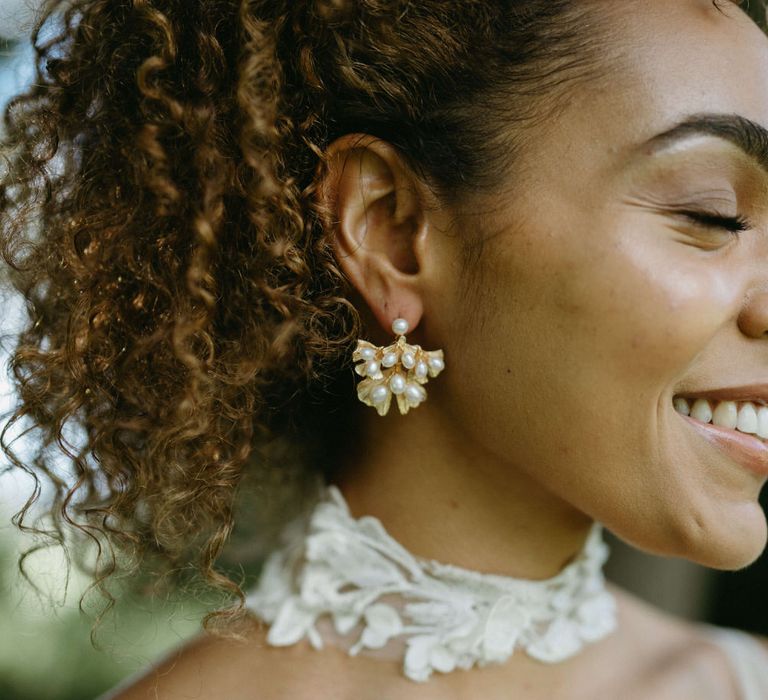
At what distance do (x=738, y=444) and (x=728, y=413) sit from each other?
0.06 metres

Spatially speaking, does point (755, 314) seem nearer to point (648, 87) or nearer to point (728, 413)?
point (728, 413)

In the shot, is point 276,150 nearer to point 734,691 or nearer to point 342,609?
point 342,609

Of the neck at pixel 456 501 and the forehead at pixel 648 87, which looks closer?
the forehead at pixel 648 87

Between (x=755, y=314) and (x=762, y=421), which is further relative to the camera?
(x=762, y=421)

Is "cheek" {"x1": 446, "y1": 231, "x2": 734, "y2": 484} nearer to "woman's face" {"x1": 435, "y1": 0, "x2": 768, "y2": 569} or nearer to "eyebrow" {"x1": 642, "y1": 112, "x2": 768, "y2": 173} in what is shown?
"woman's face" {"x1": 435, "y1": 0, "x2": 768, "y2": 569}

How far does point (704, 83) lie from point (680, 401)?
0.49 m

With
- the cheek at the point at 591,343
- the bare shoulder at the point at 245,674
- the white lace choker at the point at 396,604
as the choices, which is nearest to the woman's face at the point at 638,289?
the cheek at the point at 591,343

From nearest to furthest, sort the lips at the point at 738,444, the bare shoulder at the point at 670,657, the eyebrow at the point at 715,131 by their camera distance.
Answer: the eyebrow at the point at 715,131 < the lips at the point at 738,444 < the bare shoulder at the point at 670,657

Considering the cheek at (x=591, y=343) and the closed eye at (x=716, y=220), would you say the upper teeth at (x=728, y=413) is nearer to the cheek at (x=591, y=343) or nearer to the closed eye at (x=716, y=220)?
the cheek at (x=591, y=343)

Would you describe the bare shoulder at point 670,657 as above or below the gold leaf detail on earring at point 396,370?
below

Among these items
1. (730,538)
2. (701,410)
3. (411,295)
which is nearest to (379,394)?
(411,295)

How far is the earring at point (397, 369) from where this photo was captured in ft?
4.94

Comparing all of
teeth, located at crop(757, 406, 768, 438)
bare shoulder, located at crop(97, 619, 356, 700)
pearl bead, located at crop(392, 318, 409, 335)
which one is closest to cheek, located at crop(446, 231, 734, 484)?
pearl bead, located at crop(392, 318, 409, 335)

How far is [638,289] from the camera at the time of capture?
1367 mm
